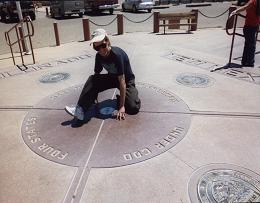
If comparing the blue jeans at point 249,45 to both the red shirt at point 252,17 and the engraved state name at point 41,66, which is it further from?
the engraved state name at point 41,66

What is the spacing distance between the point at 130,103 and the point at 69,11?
18.2 meters

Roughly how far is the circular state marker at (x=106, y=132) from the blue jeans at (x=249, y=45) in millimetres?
2686

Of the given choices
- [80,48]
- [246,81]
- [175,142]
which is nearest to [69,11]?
[80,48]

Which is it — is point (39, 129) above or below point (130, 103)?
below

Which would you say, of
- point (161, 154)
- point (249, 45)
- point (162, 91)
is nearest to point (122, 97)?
point (161, 154)

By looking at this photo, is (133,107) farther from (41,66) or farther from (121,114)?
(41,66)

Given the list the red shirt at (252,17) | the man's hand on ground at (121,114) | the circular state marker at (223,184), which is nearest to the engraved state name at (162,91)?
the man's hand on ground at (121,114)

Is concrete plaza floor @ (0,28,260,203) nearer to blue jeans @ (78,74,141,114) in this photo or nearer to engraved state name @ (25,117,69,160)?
engraved state name @ (25,117,69,160)

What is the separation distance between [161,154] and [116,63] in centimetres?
156

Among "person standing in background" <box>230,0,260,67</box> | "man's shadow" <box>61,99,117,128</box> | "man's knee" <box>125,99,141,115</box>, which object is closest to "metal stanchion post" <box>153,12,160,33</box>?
"person standing in background" <box>230,0,260,67</box>

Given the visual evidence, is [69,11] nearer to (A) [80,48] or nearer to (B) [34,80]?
(A) [80,48]

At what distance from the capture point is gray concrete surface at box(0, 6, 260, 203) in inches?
118

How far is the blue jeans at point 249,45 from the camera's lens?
21.4ft

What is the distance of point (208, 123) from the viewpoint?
13.9ft
